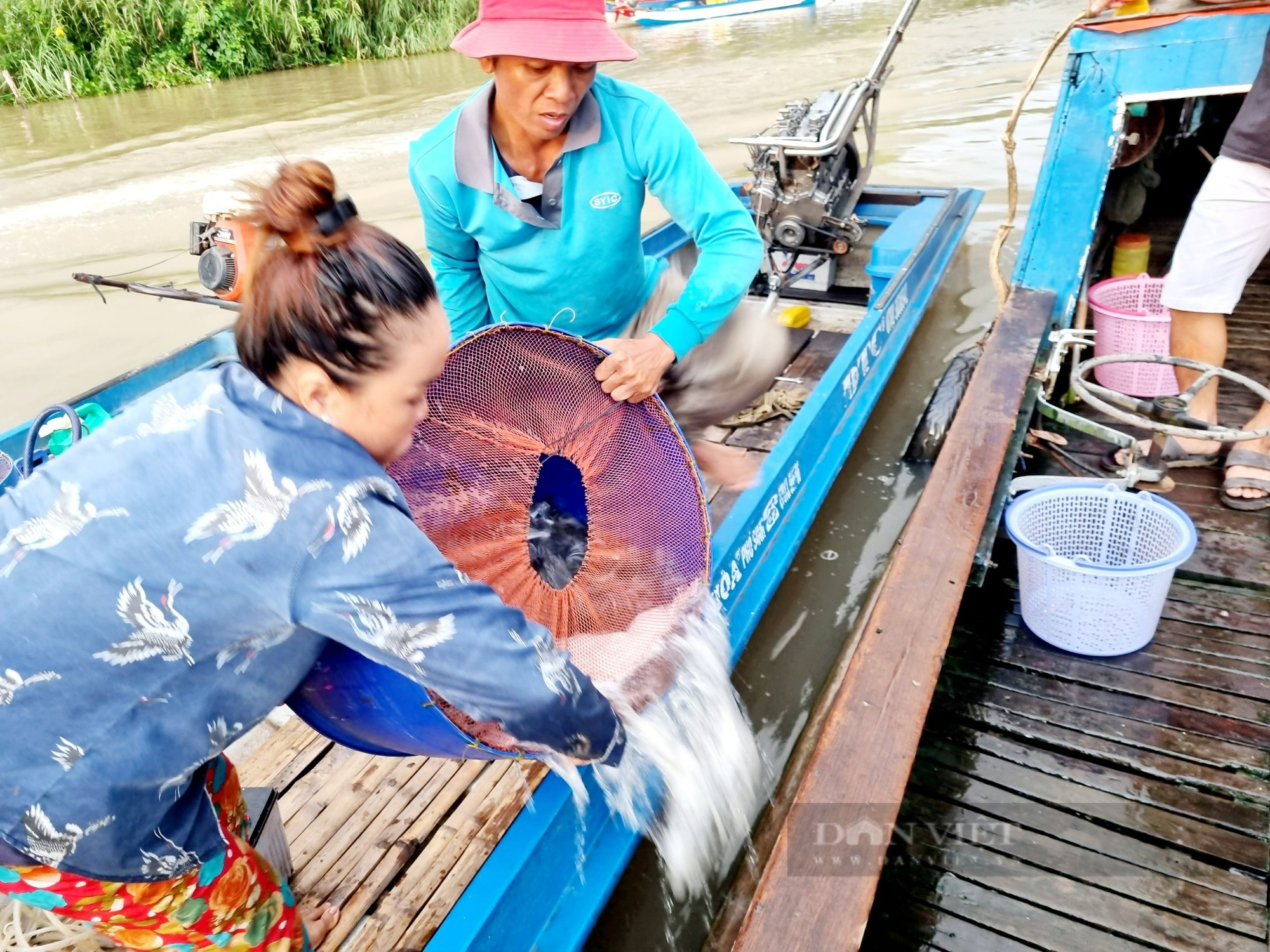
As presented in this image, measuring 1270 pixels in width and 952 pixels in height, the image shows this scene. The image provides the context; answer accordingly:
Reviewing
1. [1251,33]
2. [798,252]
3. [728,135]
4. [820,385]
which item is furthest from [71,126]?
[1251,33]

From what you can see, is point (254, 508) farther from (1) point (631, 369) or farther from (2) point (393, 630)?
(1) point (631, 369)

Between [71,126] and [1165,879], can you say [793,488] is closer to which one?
[1165,879]

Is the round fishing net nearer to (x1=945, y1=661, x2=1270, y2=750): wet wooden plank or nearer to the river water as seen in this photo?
the river water

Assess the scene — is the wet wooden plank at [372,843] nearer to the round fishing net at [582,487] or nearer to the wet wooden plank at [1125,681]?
the round fishing net at [582,487]

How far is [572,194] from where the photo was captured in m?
1.97

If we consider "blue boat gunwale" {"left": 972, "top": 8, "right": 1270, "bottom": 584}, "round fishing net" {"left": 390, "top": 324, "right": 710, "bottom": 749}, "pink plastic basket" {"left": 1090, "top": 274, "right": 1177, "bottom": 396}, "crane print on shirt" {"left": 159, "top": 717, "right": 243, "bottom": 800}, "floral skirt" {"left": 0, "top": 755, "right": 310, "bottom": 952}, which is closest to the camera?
"crane print on shirt" {"left": 159, "top": 717, "right": 243, "bottom": 800}

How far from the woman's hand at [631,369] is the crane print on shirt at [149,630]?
3.13 feet

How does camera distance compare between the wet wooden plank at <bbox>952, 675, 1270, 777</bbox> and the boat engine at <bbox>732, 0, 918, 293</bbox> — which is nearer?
the wet wooden plank at <bbox>952, 675, 1270, 777</bbox>

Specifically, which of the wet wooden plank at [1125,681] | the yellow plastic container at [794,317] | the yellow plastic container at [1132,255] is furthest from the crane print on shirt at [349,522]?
the yellow plastic container at [794,317]

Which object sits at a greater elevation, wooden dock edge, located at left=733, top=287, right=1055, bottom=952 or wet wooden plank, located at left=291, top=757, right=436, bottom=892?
wooden dock edge, located at left=733, top=287, right=1055, bottom=952

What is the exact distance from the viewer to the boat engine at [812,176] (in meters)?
4.06

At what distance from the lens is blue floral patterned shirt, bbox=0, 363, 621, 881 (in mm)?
902

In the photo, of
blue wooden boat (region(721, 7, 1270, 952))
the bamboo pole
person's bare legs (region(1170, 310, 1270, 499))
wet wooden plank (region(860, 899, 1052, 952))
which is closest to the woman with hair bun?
blue wooden boat (region(721, 7, 1270, 952))

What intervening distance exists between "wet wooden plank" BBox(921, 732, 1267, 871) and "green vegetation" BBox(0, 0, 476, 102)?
18.7 meters
